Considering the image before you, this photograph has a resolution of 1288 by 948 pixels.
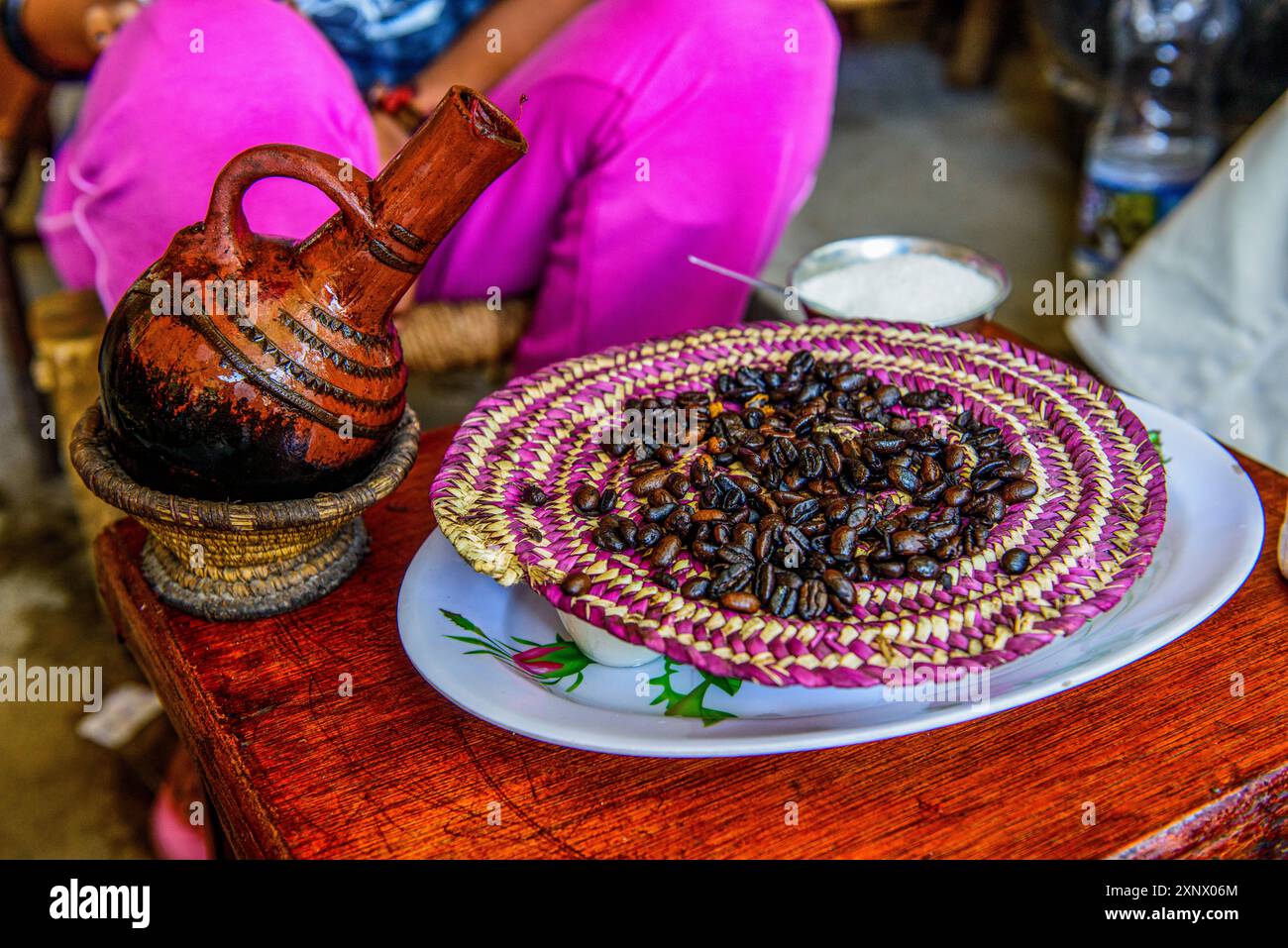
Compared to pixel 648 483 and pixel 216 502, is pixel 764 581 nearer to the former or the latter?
pixel 648 483

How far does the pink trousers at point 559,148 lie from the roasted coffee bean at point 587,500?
1.60ft

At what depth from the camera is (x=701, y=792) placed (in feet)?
1.87

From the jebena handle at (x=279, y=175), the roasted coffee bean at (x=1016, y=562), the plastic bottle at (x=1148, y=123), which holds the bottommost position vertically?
the plastic bottle at (x=1148, y=123)

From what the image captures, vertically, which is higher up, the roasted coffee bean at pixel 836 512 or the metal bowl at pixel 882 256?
the roasted coffee bean at pixel 836 512

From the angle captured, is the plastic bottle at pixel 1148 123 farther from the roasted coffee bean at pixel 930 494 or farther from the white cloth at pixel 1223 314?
the roasted coffee bean at pixel 930 494

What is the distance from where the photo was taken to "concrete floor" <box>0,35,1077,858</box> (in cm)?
113

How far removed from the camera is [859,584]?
0.58 meters

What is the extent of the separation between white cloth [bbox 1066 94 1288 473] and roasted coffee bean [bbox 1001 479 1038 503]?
0.70 m

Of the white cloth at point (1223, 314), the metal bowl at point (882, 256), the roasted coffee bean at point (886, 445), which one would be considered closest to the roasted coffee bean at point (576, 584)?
the roasted coffee bean at point (886, 445)

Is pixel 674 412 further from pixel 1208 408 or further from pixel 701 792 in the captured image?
pixel 1208 408

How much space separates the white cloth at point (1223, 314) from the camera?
1.23 metres

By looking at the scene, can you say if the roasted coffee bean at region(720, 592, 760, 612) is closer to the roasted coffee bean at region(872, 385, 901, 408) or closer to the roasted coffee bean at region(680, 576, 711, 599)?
the roasted coffee bean at region(680, 576, 711, 599)

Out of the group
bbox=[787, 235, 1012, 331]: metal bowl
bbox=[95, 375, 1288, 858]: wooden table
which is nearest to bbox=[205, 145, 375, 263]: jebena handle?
bbox=[95, 375, 1288, 858]: wooden table

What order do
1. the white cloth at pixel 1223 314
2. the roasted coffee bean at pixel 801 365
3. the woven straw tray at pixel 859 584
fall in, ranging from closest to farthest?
the woven straw tray at pixel 859 584, the roasted coffee bean at pixel 801 365, the white cloth at pixel 1223 314
